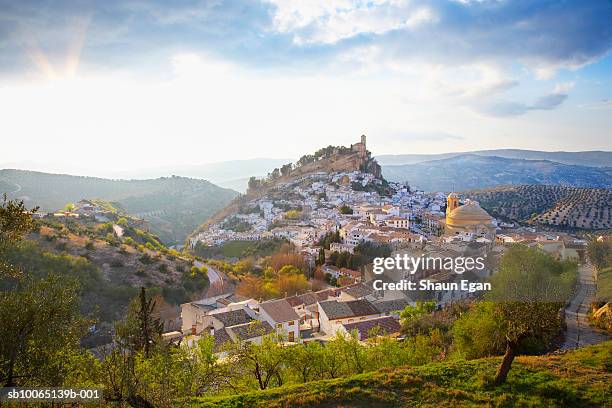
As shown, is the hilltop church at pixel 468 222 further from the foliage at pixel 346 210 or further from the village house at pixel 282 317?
the foliage at pixel 346 210

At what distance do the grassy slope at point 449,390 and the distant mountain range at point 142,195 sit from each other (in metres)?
72.6

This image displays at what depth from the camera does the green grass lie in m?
18.4

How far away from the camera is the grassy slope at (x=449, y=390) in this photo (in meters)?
8.66

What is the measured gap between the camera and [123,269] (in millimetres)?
34781

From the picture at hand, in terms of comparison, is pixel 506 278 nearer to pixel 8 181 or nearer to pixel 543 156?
pixel 8 181

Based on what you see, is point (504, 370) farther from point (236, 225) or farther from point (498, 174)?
point (498, 174)

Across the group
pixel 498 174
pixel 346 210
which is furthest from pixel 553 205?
pixel 498 174

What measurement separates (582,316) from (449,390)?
12034 mm

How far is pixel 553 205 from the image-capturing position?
236ft

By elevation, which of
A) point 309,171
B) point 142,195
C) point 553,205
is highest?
point 309,171

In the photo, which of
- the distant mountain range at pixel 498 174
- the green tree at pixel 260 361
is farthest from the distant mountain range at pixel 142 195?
the distant mountain range at pixel 498 174

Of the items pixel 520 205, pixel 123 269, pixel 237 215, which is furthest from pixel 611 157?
pixel 123 269

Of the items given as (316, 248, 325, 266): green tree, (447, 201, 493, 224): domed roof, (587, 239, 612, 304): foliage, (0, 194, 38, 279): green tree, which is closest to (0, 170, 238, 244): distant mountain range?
(316, 248, 325, 266): green tree

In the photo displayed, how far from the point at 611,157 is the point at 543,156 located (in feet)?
131
